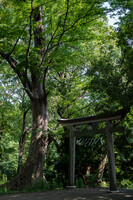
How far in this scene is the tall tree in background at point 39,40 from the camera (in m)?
6.89

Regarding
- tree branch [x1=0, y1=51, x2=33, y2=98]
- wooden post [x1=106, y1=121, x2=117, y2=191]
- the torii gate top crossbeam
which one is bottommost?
wooden post [x1=106, y1=121, x2=117, y2=191]

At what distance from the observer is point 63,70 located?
9.33 metres

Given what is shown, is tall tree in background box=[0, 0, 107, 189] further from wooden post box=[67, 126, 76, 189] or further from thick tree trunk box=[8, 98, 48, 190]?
wooden post box=[67, 126, 76, 189]

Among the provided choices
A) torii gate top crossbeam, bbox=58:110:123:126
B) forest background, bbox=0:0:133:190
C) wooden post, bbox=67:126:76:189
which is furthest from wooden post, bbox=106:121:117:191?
wooden post, bbox=67:126:76:189

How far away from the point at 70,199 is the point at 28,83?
16.9 feet

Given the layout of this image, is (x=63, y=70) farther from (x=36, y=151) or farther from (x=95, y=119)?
(x=36, y=151)

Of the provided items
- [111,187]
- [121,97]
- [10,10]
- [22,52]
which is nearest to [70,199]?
[111,187]

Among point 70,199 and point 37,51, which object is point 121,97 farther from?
point 37,51

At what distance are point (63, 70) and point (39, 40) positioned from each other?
164 centimetres

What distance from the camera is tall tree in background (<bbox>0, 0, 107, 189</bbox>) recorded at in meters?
6.89

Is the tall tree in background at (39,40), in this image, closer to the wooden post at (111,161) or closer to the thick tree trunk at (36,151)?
the thick tree trunk at (36,151)

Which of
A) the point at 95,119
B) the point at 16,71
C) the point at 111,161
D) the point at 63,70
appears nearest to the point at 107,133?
the point at 95,119

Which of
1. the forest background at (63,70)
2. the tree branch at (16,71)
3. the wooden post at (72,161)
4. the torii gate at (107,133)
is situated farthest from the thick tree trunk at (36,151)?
the wooden post at (72,161)

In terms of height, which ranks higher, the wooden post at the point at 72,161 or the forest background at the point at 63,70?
the forest background at the point at 63,70
